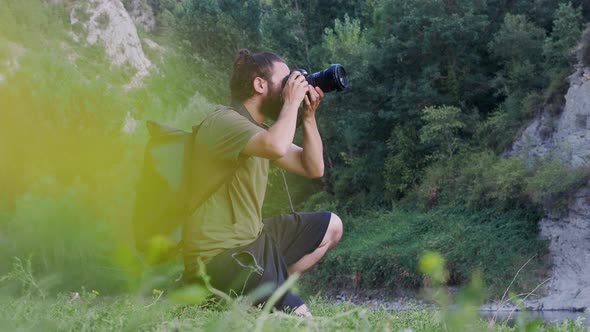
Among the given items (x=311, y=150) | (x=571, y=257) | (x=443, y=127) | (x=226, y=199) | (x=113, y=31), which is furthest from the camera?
(x=113, y=31)

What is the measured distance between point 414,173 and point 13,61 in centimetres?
1855

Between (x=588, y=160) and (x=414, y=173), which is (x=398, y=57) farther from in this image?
(x=588, y=160)

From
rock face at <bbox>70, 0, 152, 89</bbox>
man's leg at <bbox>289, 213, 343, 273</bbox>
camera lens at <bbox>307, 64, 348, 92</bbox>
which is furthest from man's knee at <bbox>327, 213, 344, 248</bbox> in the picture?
rock face at <bbox>70, 0, 152, 89</bbox>

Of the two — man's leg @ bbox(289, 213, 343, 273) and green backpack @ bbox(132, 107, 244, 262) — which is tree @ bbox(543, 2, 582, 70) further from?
green backpack @ bbox(132, 107, 244, 262)

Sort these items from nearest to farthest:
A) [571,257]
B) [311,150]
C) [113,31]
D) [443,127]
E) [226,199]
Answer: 1. [226,199]
2. [311,150]
3. [571,257]
4. [443,127]
5. [113,31]

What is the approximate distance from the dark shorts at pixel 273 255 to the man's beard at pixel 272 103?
0.39 metres

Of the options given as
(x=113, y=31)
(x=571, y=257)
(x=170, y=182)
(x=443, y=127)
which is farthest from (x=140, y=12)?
(x=170, y=182)

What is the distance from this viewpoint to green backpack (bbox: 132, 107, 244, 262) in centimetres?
275

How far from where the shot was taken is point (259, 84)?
122 inches

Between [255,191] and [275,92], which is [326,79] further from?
[255,191]

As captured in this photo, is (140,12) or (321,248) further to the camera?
(140,12)

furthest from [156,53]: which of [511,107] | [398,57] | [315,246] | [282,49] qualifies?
[315,246]

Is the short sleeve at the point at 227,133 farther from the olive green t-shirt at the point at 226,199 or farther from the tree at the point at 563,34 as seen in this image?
the tree at the point at 563,34

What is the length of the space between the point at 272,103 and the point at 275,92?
4 centimetres
